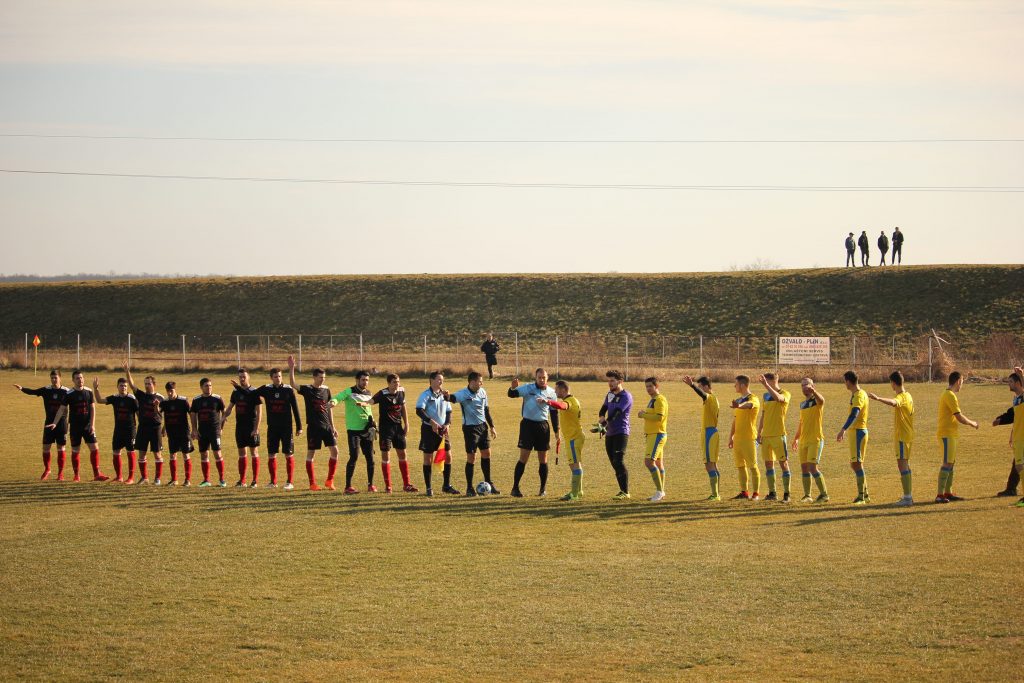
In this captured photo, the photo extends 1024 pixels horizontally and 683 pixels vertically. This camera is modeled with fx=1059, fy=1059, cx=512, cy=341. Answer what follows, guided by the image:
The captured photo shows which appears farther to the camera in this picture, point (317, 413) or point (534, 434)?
point (317, 413)

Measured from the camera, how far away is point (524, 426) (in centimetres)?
1720

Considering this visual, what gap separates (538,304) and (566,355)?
23.4 meters

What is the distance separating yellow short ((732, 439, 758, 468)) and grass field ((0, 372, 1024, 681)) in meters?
0.78

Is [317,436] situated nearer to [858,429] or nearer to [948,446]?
[858,429]

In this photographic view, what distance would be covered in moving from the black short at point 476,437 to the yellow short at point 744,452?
403 centimetres

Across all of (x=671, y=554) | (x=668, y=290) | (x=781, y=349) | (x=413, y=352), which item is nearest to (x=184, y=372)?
(x=413, y=352)

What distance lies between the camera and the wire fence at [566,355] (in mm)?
52000

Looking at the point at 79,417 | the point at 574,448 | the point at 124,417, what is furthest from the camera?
the point at 79,417

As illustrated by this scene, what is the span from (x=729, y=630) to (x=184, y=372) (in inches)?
1976

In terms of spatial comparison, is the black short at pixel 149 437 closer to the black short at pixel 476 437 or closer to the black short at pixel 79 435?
the black short at pixel 79 435

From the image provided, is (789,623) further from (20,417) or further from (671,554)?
(20,417)

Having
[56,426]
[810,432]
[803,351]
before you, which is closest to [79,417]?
[56,426]

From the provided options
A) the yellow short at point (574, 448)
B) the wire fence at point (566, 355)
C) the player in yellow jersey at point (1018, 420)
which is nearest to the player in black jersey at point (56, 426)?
the yellow short at point (574, 448)

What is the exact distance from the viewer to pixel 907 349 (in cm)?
6388
